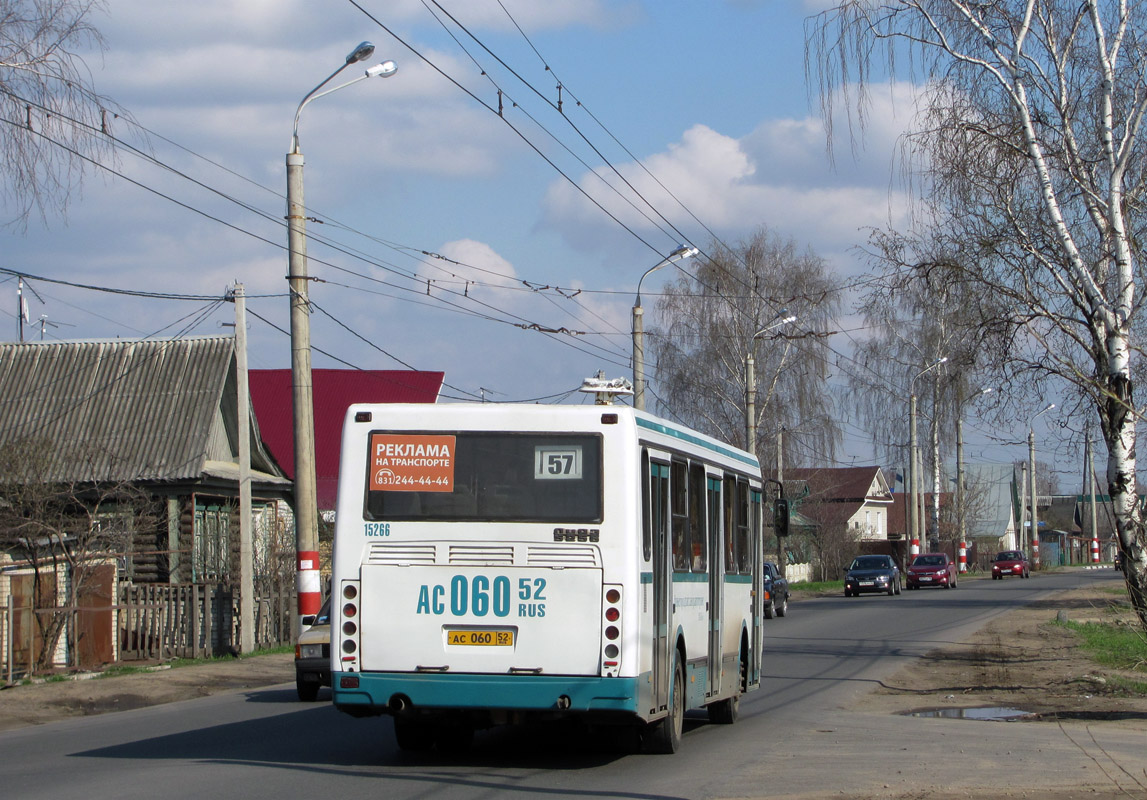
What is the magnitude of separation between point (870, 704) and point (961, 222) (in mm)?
6872

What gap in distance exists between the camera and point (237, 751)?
11242mm

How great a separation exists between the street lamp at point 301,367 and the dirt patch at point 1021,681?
316 inches

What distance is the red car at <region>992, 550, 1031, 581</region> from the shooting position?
67.6 metres

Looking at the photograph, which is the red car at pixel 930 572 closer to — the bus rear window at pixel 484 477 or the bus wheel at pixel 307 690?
the bus wheel at pixel 307 690

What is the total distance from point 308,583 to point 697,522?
28.6 feet

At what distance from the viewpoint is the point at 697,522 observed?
11.7 meters

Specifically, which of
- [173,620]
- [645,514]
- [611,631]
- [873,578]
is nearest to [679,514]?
[645,514]

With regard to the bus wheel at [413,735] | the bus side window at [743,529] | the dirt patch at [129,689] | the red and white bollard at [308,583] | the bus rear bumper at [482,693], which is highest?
the bus side window at [743,529]

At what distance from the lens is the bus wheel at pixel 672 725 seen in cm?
1071

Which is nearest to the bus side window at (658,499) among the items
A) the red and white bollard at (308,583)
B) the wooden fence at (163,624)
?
the red and white bollard at (308,583)

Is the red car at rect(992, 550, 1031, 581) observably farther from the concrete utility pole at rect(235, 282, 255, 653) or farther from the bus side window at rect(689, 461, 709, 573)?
the bus side window at rect(689, 461, 709, 573)

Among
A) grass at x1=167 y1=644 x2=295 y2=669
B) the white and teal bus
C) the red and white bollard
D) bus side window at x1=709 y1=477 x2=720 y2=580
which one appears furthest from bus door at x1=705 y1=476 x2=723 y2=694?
grass at x1=167 y1=644 x2=295 y2=669

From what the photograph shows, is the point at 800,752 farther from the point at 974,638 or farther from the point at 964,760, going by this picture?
the point at 974,638

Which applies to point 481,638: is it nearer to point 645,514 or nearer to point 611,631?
point 611,631
